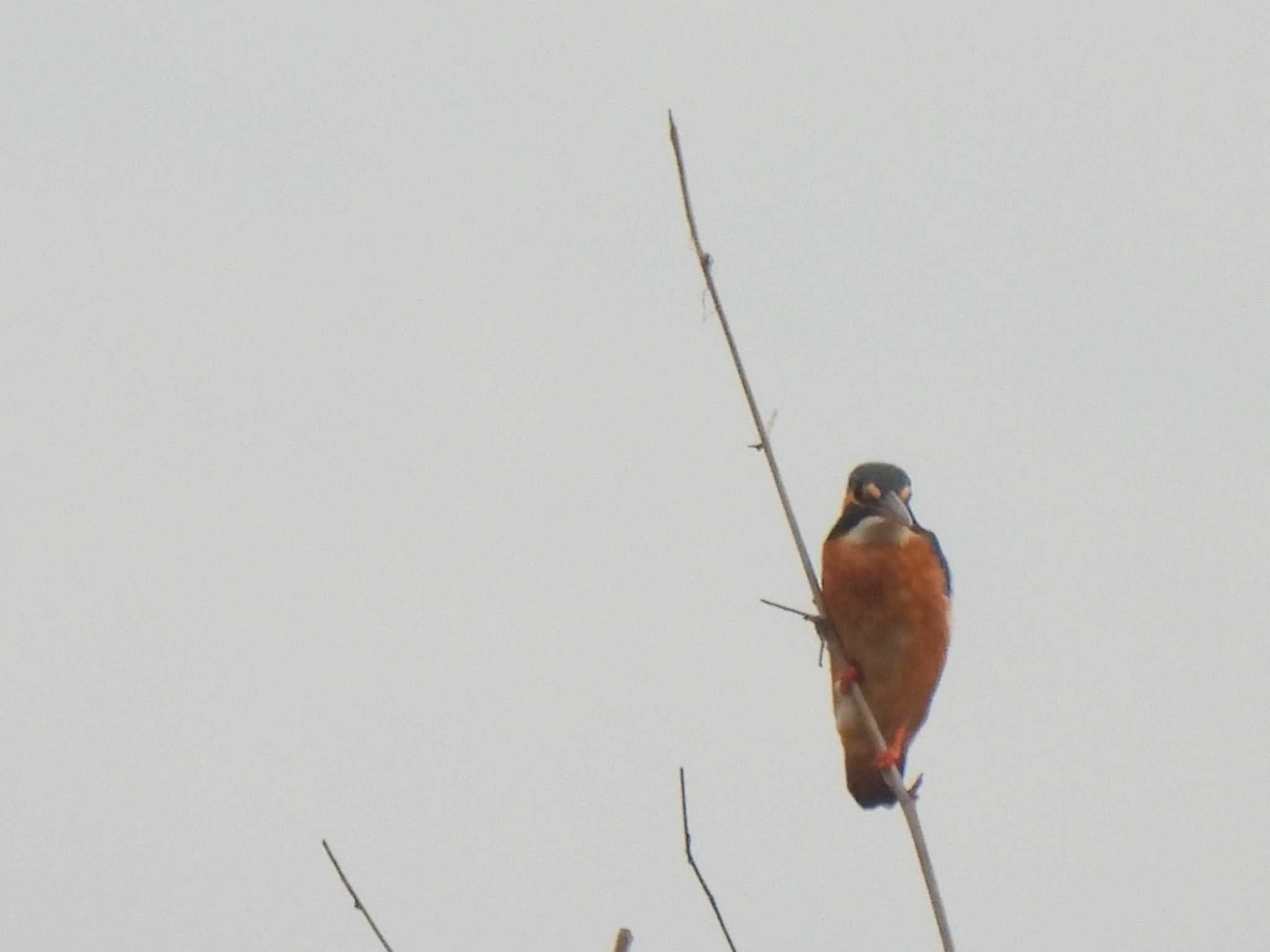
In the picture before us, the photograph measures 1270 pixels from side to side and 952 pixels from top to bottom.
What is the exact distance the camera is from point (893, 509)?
740cm

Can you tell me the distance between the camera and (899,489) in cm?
751

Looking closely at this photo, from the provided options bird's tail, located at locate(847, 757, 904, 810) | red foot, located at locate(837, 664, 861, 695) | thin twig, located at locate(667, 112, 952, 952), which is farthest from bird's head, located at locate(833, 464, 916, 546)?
thin twig, located at locate(667, 112, 952, 952)

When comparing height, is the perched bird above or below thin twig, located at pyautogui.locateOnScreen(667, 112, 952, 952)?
below

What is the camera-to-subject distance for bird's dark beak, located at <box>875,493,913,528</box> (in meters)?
7.38

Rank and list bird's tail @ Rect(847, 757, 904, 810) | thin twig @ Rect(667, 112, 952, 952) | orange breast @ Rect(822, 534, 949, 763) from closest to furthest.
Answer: thin twig @ Rect(667, 112, 952, 952)
orange breast @ Rect(822, 534, 949, 763)
bird's tail @ Rect(847, 757, 904, 810)

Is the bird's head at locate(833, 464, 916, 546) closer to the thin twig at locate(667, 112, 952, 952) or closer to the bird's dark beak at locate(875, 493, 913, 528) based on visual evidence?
the bird's dark beak at locate(875, 493, 913, 528)

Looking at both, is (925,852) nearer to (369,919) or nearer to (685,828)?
(685,828)

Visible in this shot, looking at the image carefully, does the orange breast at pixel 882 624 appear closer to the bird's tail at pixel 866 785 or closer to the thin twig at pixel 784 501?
the bird's tail at pixel 866 785

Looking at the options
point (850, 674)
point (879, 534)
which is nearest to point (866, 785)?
point (850, 674)

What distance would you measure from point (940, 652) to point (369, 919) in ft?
13.5

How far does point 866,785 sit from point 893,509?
45.4 inches

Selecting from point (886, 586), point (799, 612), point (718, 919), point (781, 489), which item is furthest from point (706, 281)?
point (886, 586)

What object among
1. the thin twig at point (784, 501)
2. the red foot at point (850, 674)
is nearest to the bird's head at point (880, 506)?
the red foot at point (850, 674)

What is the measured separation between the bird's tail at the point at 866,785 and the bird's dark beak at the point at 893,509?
1.01 m
